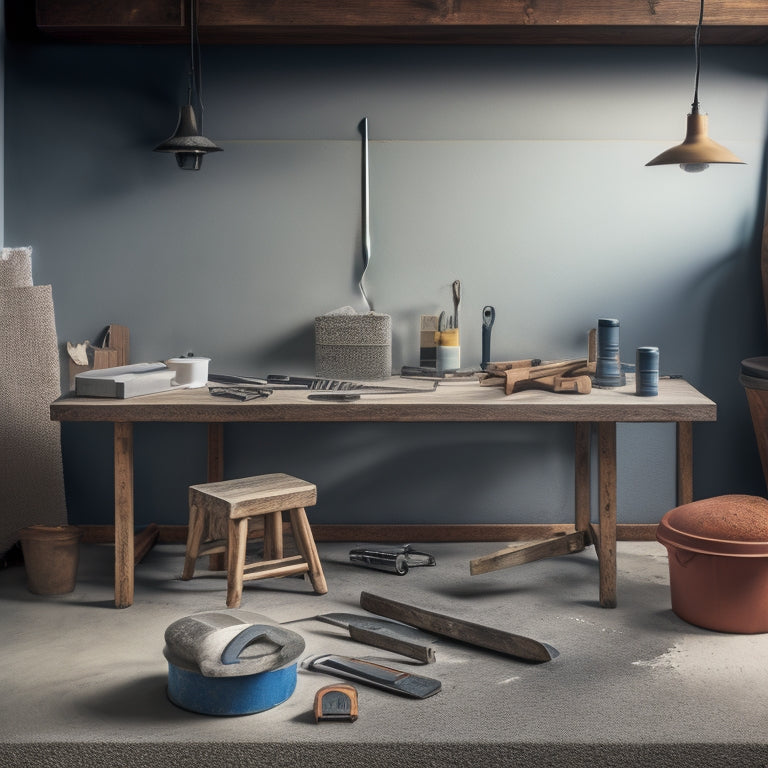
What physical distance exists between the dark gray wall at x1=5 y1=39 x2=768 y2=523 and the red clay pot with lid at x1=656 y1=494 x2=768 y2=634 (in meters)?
1.24

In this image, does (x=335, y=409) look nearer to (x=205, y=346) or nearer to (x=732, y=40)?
(x=205, y=346)

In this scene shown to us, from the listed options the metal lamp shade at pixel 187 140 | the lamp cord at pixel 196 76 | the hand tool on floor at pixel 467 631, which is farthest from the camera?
the lamp cord at pixel 196 76

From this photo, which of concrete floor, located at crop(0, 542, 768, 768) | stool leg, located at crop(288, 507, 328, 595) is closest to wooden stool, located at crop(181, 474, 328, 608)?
stool leg, located at crop(288, 507, 328, 595)

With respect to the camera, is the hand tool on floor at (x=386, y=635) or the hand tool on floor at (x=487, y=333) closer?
the hand tool on floor at (x=386, y=635)

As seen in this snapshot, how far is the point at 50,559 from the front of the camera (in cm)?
409

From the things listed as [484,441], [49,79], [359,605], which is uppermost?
[49,79]

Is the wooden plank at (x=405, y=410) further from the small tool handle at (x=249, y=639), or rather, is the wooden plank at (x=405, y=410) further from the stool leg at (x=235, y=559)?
the small tool handle at (x=249, y=639)

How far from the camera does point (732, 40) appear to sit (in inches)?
184

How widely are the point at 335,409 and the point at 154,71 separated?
6.89 feet

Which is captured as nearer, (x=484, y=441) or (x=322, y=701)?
(x=322, y=701)

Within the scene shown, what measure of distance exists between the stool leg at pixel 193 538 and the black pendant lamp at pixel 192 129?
5.27 ft

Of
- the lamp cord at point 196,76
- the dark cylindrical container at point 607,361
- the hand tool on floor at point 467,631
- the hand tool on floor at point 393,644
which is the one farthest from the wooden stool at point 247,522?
the lamp cord at point 196,76

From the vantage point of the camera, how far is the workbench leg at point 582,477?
471cm

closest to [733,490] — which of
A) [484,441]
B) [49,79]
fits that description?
[484,441]
